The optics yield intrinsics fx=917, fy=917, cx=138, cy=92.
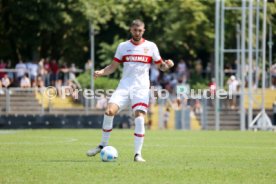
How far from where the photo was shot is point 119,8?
50562 millimetres

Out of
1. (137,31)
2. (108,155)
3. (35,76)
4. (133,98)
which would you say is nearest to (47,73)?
(35,76)

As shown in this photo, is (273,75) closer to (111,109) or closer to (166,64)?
(166,64)

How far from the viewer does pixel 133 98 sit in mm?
16250

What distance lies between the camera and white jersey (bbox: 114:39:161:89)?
1636 centimetres

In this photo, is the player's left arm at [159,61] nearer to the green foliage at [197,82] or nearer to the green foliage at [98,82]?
the green foliage at [98,82]

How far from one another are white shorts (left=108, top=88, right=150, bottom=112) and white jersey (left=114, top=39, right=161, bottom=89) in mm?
96

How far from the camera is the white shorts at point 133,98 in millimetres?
16188

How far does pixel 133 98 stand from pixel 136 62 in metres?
0.65

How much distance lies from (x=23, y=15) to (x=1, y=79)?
293 inches

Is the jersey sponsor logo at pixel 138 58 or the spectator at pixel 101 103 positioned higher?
the jersey sponsor logo at pixel 138 58

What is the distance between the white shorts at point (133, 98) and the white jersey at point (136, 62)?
96 mm

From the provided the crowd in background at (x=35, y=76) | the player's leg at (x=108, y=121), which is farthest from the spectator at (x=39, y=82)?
the player's leg at (x=108, y=121)

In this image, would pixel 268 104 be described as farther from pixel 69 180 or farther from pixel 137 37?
pixel 69 180

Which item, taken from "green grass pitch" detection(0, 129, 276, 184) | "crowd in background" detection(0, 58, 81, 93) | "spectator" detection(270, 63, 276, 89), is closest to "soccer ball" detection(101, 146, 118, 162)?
"green grass pitch" detection(0, 129, 276, 184)
